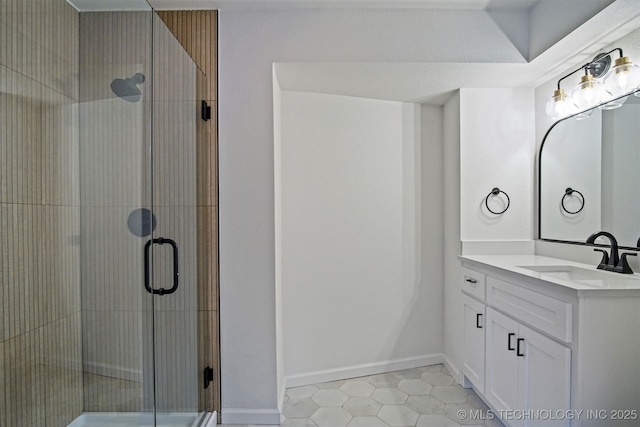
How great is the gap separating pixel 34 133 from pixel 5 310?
0.54 meters

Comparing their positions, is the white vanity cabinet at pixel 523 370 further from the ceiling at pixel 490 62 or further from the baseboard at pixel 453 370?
the ceiling at pixel 490 62

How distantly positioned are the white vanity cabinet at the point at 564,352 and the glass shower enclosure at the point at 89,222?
1.65 metres

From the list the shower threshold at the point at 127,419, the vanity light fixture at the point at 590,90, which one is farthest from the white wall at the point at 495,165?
the shower threshold at the point at 127,419

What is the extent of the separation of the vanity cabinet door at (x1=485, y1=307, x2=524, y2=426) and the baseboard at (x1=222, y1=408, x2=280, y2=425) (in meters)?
1.23

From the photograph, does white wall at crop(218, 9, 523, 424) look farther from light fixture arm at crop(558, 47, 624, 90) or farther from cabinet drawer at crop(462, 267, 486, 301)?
cabinet drawer at crop(462, 267, 486, 301)

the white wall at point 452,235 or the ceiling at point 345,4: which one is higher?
the ceiling at point 345,4

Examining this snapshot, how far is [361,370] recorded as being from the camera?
3.06m

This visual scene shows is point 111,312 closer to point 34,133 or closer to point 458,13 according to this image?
point 34,133

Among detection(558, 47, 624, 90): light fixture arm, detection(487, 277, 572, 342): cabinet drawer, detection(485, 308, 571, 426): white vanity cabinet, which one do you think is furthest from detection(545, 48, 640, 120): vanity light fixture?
detection(485, 308, 571, 426): white vanity cabinet

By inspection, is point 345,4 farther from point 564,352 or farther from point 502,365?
point 502,365

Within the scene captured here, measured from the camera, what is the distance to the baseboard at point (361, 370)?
9.55ft

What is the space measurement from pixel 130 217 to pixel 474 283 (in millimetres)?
1994

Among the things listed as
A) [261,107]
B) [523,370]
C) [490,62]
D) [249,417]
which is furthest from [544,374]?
[261,107]

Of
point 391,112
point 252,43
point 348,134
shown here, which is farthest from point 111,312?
point 391,112
